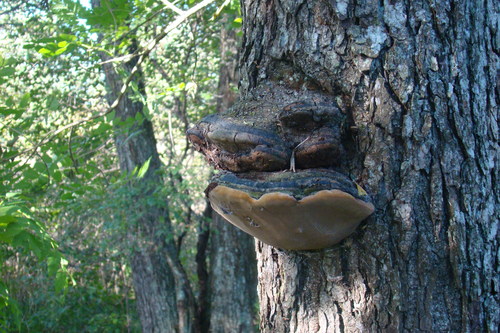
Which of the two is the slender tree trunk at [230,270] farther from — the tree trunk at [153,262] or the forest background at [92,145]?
the tree trunk at [153,262]

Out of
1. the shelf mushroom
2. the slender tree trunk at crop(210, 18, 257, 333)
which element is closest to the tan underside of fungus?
the shelf mushroom

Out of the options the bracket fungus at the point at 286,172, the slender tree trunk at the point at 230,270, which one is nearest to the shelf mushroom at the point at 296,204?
the bracket fungus at the point at 286,172

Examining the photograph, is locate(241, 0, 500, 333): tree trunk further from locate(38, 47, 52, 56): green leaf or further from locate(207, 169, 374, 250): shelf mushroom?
locate(38, 47, 52, 56): green leaf

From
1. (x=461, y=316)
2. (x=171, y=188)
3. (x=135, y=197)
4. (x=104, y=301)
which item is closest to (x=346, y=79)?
(x=461, y=316)

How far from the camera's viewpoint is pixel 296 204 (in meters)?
1.09

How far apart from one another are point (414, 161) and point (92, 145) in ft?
15.4

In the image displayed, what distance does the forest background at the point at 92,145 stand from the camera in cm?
326

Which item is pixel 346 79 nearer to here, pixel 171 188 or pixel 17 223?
pixel 17 223

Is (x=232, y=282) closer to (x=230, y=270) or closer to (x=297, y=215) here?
(x=230, y=270)

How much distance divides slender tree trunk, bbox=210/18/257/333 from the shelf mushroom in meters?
4.15

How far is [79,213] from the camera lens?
543cm

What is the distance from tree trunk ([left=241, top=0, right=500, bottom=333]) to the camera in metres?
1.18

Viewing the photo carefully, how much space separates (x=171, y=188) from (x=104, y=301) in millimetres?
3198

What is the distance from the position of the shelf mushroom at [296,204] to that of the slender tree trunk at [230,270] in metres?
4.15
